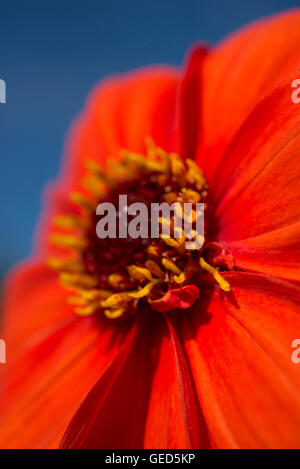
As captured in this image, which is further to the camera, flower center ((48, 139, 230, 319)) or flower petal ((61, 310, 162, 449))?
flower center ((48, 139, 230, 319))

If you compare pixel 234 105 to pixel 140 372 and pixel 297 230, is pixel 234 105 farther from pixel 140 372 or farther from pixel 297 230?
pixel 140 372

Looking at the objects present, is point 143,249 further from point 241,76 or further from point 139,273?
point 241,76

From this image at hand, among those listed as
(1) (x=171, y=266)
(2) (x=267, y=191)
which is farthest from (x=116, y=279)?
(2) (x=267, y=191)

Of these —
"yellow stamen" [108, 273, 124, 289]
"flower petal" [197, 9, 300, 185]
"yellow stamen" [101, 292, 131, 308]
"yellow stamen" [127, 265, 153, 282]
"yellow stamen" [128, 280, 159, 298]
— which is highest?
"flower petal" [197, 9, 300, 185]

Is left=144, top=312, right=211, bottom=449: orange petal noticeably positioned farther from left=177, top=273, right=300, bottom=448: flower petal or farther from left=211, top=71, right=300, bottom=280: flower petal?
left=211, top=71, right=300, bottom=280: flower petal

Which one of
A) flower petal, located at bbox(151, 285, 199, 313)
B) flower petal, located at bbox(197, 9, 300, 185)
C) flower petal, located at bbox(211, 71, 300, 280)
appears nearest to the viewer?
flower petal, located at bbox(211, 71, 300, 280)

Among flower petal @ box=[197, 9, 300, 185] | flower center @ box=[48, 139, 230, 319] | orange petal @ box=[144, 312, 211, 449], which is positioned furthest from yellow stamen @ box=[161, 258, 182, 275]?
flower petal @ box=[197, 9, 300, 185]

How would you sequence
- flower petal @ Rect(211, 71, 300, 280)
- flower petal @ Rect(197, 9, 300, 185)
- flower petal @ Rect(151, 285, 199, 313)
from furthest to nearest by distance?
flower petal @ Rect(197, 9, 300, 185) → flower petal @ Rect(151, 285, 199, 313) → flower petal @ Rect(211, 71, 300, 280)
